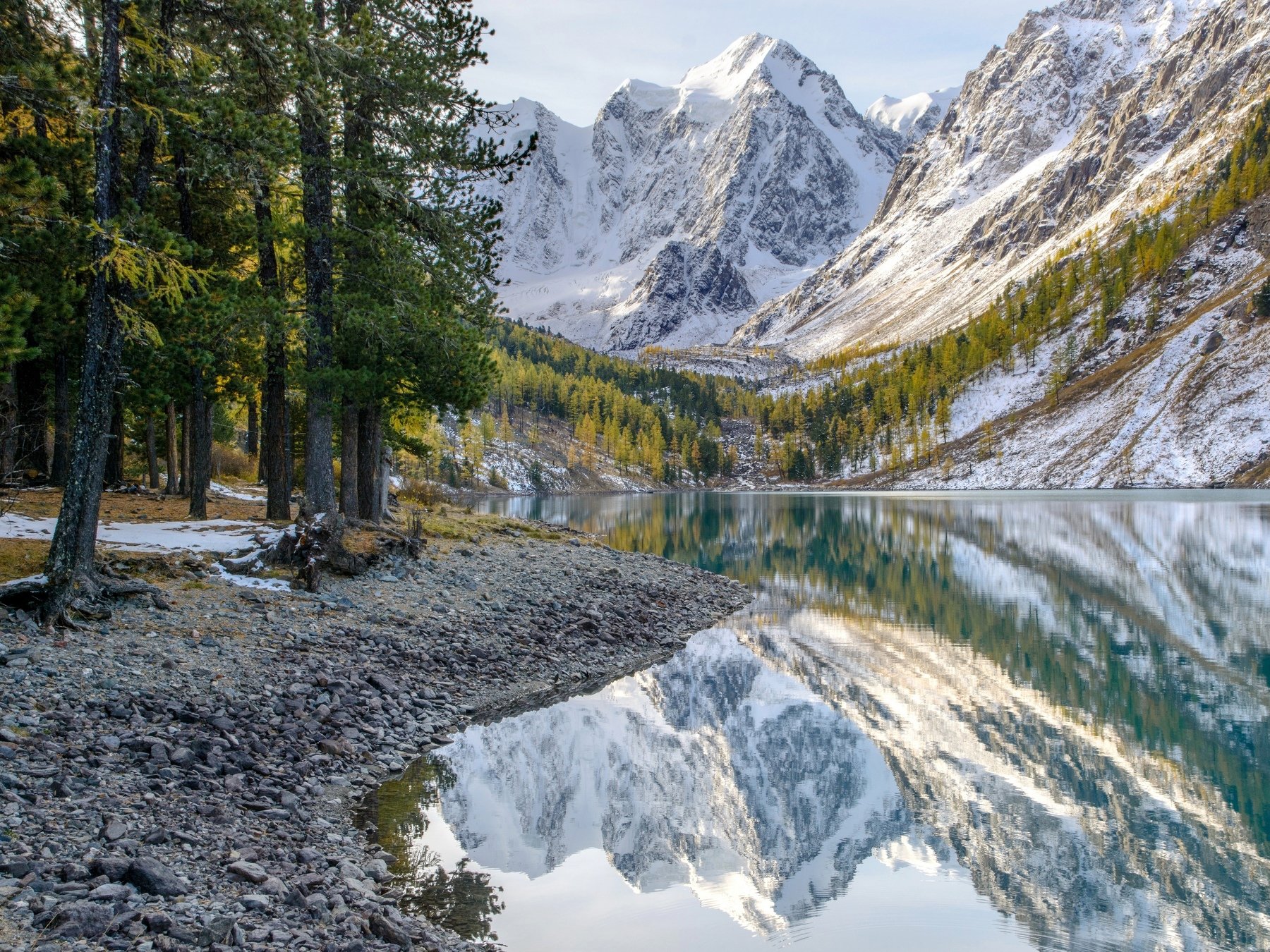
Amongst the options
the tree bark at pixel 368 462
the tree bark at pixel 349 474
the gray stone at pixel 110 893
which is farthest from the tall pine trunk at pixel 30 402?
the gray stone at pixel 110 893

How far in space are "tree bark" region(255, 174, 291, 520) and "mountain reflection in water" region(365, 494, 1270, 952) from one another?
43.2 ft

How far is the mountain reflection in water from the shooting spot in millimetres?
9891

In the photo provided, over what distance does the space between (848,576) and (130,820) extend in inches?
1343

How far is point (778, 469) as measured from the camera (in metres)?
189

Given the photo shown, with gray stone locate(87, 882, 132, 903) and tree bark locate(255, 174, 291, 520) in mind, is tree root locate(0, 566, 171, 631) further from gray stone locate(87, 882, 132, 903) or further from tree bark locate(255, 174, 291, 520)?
tree bark locate(255, 174, 291, 520)

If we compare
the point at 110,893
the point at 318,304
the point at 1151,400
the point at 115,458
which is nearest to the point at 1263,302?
the point at 1151,400

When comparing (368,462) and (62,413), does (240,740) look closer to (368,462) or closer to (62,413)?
(368,462)

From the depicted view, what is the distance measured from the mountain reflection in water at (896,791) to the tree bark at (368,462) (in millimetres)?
11729

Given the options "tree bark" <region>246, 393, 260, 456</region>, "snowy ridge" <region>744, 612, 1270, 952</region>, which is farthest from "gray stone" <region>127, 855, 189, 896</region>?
"tree bark" <region>246, 393, 260, 456</region>

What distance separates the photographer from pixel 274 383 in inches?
966

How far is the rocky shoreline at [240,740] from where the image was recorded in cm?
674

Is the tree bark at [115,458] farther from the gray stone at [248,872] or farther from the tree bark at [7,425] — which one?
the gray stone at [248,872]

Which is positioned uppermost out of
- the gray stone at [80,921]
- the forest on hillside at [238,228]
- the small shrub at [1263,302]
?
the small shrub at [1263,302]

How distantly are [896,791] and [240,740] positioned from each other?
33.6 feet
